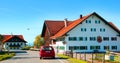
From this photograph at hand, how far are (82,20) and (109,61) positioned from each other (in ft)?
126

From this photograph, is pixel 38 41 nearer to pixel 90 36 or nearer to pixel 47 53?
pixel 90 36

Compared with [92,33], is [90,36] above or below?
below

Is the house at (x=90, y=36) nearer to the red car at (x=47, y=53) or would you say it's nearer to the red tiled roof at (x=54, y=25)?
the red tiled roof at (x=54, y=25)

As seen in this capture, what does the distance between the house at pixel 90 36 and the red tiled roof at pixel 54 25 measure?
6.95 metres

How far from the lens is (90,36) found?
74.8 meters

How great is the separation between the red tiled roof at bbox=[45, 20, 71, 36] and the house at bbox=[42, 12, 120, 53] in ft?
22.8

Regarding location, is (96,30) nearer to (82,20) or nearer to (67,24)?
(82,20)

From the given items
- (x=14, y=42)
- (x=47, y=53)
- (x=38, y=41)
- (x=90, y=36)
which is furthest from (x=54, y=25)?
(x=14, y=42)

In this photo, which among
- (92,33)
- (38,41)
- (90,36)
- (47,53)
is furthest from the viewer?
(38,41)

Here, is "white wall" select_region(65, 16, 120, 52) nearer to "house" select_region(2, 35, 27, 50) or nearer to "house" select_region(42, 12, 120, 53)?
"house" select_region(42, 12, 120, 53)

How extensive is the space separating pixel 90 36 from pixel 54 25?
15.0 m

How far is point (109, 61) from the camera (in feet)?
113

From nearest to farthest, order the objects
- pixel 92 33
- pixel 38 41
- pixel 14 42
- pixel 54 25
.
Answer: pixel 92 33 → pixel 54 25 → pixel 38 41 → pixel 14 42

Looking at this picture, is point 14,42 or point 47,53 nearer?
point 47,53
